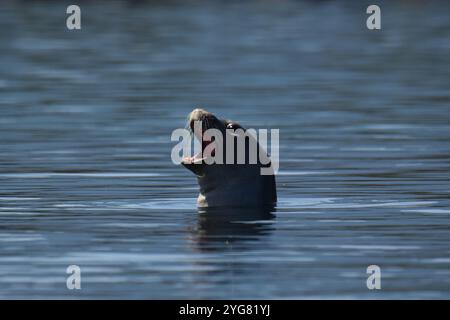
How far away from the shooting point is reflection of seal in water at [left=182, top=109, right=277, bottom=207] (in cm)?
1784

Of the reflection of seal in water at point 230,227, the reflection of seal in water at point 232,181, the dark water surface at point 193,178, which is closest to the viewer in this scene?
the dark water surface at point 193,178

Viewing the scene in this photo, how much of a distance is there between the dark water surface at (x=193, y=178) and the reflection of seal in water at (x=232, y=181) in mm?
304

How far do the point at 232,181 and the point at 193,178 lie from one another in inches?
110

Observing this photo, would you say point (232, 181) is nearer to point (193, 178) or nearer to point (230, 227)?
point (230, 227)

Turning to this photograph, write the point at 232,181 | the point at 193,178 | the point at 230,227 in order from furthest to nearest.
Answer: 1. the point at 193,178
2. the point at 232,181
3. the point at 230,227

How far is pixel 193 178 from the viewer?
68.2 ft

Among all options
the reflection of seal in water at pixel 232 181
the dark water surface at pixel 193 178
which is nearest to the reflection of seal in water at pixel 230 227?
the dark water surface at pixel 193 178

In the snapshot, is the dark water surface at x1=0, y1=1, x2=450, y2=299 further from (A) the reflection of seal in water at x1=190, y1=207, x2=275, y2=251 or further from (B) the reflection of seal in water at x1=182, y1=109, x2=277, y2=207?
(B) the reflection of seal in water at x1=182, y1=109, x2=277, y2=207

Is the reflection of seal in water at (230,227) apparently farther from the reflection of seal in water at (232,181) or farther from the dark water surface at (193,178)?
the reflection of seal in water at (232,181)

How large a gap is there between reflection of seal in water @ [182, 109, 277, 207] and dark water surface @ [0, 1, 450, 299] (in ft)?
1.00

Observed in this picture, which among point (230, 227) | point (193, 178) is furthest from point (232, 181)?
point (193, 178)

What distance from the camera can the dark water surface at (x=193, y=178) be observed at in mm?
14242

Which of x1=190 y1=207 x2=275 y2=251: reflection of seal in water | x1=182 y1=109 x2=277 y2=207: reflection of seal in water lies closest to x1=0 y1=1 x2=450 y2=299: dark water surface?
x1=190 y1=207 x2=275 y2=251: reflection of seal in water

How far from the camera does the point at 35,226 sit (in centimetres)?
1673
